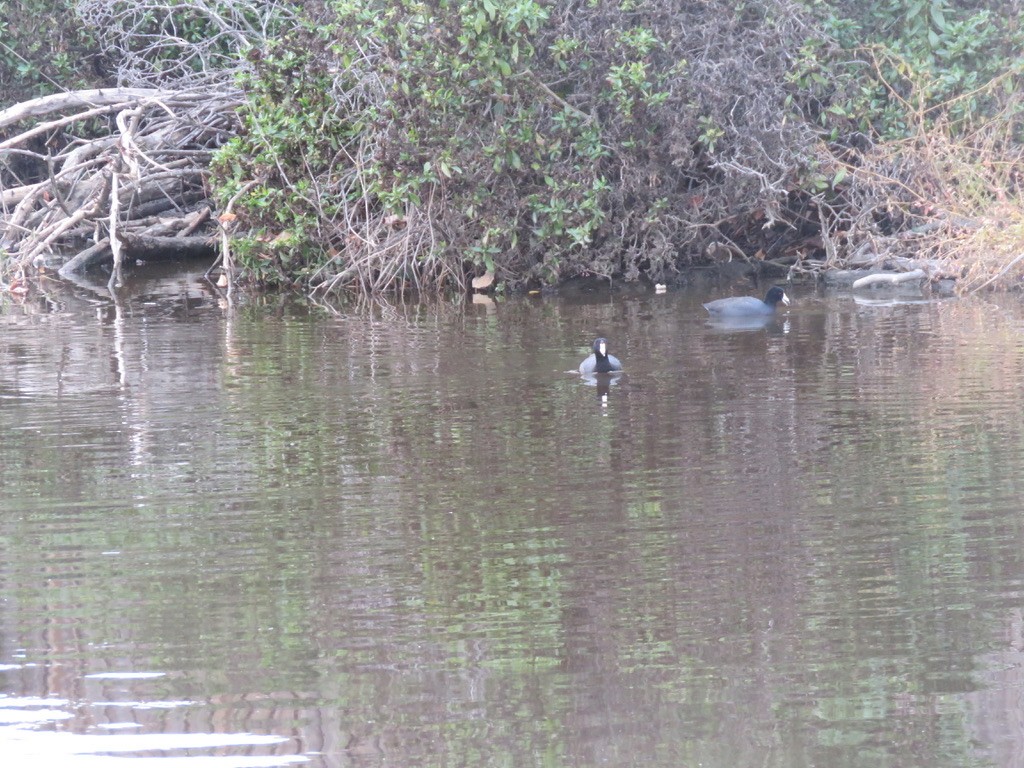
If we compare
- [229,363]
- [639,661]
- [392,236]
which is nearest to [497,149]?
[392,236]

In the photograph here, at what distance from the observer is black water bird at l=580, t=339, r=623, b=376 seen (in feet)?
36.7

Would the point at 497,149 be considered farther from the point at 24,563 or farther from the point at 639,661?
the point at 639,661

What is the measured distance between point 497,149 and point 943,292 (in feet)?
16.2

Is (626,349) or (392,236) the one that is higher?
(392,236)

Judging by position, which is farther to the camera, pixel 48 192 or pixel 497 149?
pixel 48 192

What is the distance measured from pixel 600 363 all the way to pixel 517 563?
15.9 ft

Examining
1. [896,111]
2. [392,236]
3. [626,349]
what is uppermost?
[896,111]

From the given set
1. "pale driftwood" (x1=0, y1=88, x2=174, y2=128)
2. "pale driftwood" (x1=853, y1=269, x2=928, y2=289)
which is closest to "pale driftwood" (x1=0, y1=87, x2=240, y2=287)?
"pale driftwood" (x1=0, y1=88, x2=174, y2=128)

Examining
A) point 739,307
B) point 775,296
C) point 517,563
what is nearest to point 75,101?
point 775,296

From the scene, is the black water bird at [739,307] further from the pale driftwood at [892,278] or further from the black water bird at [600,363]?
the black water bird at [600,363]

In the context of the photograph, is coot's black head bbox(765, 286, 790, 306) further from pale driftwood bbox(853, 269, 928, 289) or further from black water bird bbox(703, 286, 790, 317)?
pale driftwood bbox(853, 269, 928, 289)

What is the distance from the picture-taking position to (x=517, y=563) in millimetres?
6508

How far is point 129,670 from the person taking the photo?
539cm

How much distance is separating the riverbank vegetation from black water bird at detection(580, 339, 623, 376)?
18.6ft
